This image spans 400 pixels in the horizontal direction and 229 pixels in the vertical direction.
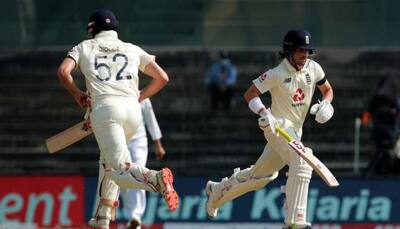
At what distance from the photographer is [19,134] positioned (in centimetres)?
2061

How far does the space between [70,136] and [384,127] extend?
8442 mm

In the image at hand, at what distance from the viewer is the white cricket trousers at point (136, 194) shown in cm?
1356

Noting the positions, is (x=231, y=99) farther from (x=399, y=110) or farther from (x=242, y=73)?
(x=399, y=110)

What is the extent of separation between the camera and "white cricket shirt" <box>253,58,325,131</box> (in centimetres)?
1127

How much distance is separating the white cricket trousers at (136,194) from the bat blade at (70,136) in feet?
7.27

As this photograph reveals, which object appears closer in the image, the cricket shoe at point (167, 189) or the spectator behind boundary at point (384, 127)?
the cricket shoe at point (167, 189)

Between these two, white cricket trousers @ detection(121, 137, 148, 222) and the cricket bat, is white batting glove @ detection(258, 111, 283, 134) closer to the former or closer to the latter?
the cricket bat

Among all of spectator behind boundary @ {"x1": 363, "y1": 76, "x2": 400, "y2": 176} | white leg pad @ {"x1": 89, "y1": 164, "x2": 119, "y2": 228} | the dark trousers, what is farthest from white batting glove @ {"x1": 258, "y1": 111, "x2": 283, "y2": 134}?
the dark trousers

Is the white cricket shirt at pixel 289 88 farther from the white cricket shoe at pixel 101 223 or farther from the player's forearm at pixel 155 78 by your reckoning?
the white cricket shoe at pixel 101 223

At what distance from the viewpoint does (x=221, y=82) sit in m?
20.5

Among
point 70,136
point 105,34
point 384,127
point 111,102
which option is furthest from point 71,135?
point 384,127

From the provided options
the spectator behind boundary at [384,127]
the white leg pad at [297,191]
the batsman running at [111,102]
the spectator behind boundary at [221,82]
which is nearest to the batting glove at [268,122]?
the white leg pad at [297,191]

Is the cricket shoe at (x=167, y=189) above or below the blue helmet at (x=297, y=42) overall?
below

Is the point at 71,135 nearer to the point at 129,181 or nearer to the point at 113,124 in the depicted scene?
the point at 113,124
